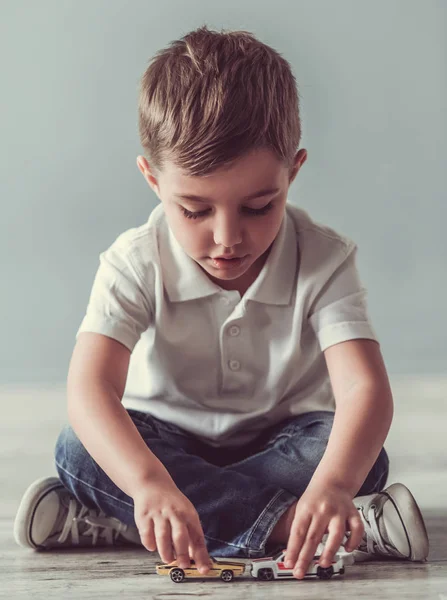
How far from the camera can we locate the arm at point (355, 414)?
3.22 feet

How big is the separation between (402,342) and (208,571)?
4.85 ft

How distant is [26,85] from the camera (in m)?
2.47

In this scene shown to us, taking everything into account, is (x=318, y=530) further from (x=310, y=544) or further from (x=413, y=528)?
(x=413, y=528)

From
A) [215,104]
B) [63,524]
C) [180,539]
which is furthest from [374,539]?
[215,104]

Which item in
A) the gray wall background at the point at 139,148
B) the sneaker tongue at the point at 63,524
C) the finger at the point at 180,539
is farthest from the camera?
the gray wall background at the point at 139,148

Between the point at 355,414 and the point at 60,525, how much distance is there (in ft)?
1.12

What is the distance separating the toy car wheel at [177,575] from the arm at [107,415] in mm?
81

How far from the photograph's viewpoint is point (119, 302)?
1146 millimetres

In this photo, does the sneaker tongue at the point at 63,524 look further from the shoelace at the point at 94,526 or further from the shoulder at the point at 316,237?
the shoulder at the point at 316,237

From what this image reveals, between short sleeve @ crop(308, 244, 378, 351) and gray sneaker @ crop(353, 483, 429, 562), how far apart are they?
0.59ft

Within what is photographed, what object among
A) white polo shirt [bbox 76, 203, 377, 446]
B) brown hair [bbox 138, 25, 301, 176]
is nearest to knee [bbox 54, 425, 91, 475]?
white polo shirt [bbox 76, 203, 377, 446]

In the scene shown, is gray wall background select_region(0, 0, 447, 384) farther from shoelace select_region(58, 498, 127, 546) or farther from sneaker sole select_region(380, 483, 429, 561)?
sneaker sole select_region(380, 483, 429, 561)

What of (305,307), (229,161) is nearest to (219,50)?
(229,161)

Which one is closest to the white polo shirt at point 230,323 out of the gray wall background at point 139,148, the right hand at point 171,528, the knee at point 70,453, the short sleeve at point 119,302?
the short sleeve at point 119,302
